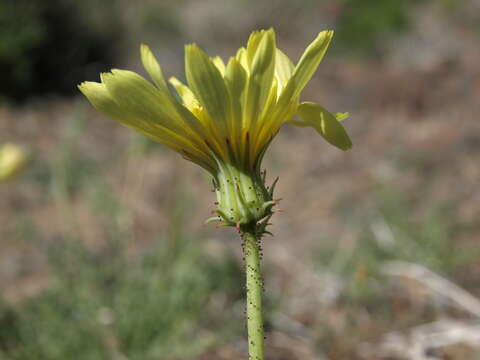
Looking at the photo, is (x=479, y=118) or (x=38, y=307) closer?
(x=38, y=307)

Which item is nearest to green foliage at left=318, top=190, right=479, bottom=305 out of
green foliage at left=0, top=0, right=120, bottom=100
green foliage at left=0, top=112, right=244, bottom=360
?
green foliage at left=0, top=112, right=244, bottom=360

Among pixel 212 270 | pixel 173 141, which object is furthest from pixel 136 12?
pixel 173 141

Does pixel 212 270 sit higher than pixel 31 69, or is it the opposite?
pixel 31 69

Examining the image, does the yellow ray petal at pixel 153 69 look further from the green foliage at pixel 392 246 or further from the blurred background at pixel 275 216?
the green foliage at pixel 392 246

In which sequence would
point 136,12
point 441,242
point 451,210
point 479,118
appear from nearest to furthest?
1. point 441,242
2. point 451,210
3. point 479,118
4. point 136,12

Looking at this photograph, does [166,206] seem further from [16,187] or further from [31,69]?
[31,69]

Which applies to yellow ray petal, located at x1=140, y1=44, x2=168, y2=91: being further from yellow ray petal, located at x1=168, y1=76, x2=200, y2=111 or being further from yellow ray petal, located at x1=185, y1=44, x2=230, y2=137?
yellow ray petal, located at x1=168, y1=76, x2=200, y2=111

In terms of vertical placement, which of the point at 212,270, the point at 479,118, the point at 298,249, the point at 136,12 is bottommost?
the point at 212,270
